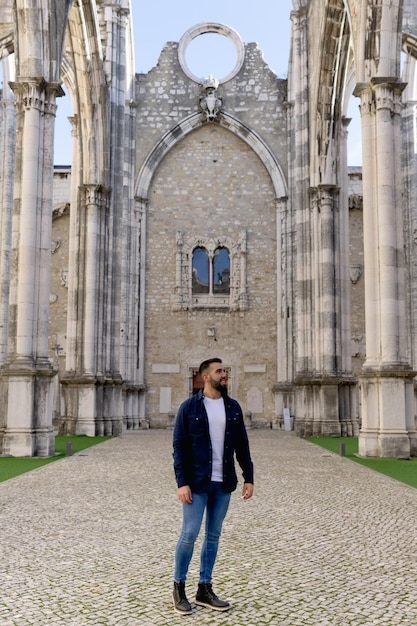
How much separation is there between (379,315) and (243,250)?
1330cm

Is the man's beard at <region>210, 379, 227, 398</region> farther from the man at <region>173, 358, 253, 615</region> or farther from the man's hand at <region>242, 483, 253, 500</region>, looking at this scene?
the man's hand at <region>242, 483, 253, 500</region>

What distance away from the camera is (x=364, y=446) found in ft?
40.0

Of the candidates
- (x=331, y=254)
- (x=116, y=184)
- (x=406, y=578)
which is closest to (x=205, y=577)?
(x=406, y=578)

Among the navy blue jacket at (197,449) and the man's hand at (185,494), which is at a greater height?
the navy blue jacket at (197,449)

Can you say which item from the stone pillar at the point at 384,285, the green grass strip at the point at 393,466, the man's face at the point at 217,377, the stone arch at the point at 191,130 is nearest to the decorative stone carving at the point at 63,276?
the stone arch at the point at 191,130

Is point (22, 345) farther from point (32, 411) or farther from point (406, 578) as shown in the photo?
point (406, 578)

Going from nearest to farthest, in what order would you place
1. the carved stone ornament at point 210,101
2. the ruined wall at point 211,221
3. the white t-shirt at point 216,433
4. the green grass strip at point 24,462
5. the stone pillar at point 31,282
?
the white t-shirt at point 216,433
the green grass strip at point 24,462
the stone pillar at point 31,282
the ruined wall at point 211,221
the carved stone ornament at point 210,101

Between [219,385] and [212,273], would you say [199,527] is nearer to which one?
[219,385]

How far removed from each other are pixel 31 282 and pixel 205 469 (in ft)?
31.0

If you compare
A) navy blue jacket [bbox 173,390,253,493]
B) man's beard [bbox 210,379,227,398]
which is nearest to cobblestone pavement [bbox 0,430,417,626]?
navy blue jacket [bbox 173,390,253,493]

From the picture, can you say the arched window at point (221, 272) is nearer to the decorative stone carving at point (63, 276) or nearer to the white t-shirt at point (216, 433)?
the decorative stone carving at point (63, 276)

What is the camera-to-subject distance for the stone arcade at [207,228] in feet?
41.3

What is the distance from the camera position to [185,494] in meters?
3.68

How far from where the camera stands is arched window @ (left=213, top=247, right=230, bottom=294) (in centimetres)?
2567
